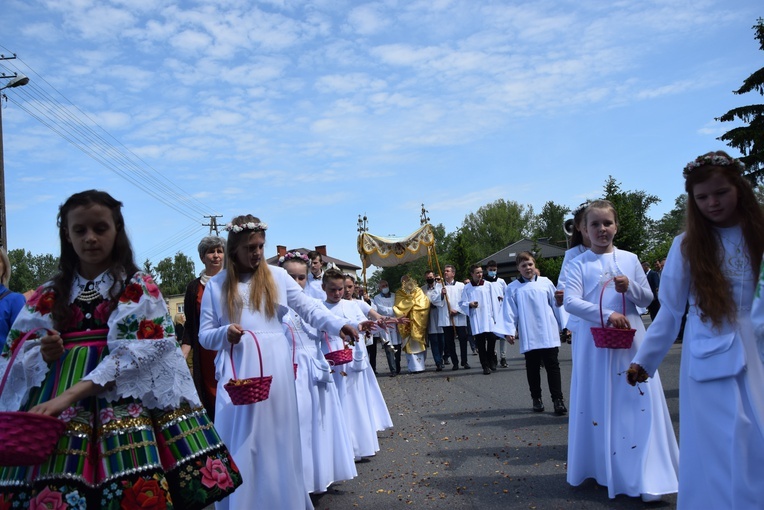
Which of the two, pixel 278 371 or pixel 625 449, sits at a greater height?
pixel 278 371

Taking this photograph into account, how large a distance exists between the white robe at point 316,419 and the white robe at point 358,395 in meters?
0.56

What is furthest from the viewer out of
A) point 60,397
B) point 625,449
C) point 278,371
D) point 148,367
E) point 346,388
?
point 346,388

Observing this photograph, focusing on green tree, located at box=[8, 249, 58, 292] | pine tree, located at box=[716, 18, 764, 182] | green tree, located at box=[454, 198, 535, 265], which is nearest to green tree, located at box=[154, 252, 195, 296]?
green tree, located at box=[8, 249, 58, 292]

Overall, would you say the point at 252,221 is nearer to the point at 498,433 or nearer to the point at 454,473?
the point at 454,473

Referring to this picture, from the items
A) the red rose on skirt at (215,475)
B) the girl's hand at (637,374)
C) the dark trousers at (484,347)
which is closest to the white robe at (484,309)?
the dark trousers at (484,347)

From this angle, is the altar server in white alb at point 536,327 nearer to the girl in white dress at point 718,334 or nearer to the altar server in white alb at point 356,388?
the altar server in white alb at point 356,388

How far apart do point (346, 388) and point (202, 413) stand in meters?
4.93

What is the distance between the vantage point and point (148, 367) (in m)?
3.09

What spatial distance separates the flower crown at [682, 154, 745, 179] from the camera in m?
3.82

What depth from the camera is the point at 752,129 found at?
35.4 meters

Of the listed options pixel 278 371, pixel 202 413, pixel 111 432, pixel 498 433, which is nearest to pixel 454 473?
pixel 498 433

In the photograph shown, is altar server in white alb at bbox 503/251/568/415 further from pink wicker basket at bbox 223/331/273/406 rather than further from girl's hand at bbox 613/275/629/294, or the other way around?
pink wicker basket at bbox 223/331/273/406

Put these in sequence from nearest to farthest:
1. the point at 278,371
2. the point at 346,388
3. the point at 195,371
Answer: the point at 278,371 → the point at 195,371 → the point at 346,388

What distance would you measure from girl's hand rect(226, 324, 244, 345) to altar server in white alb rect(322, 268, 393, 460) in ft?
9.06
